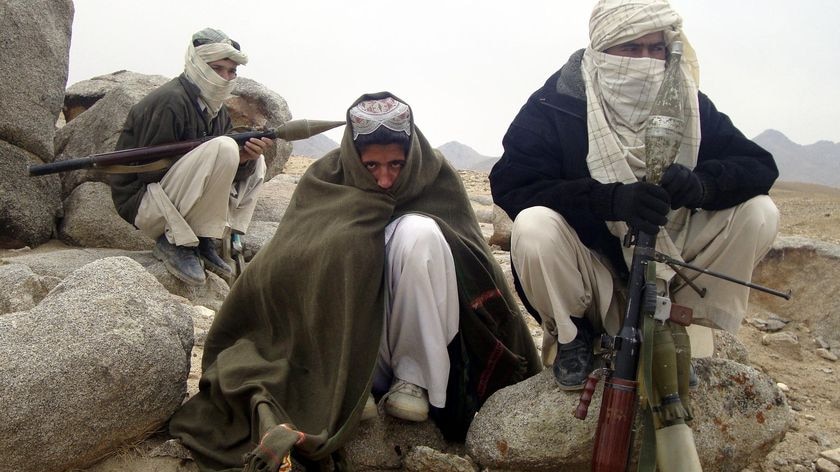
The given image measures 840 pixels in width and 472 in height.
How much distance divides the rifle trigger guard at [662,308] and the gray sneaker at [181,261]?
366 cm

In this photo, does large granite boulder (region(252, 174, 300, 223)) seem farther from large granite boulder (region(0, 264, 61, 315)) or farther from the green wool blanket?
the green wool blanket

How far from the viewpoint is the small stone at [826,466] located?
3162mm

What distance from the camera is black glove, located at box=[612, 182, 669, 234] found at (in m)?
2.56

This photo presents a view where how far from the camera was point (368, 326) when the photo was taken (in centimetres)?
298

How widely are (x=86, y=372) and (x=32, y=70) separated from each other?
3.98m

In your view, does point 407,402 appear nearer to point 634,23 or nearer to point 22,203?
point 634,23

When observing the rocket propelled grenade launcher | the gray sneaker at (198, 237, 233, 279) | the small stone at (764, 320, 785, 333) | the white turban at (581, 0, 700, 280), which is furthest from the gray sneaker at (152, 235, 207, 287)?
the small stone at (764, 320, 785, 333)

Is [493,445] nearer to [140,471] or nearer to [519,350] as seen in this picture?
[519,350]

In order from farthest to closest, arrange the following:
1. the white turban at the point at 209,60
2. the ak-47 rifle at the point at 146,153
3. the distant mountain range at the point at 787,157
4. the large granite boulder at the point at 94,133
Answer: the distant mountain range at the point at 787,157
the large granite boulder at the point at 94,133
the white turban at the point at 209,60
the ak-47 rifle at the point at 146,153

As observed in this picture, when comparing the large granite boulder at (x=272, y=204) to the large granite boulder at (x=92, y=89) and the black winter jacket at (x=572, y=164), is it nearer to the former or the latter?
the large granite boulder at (x=92, y=89)

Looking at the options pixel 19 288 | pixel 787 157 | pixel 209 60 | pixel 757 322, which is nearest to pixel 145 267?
pixel 19 288

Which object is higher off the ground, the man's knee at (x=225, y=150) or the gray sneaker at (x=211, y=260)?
the man's knee at (x=225, y=150)

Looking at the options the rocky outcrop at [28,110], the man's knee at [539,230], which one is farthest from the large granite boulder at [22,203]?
the man's knee at [539,230]

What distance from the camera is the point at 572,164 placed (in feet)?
10.2
